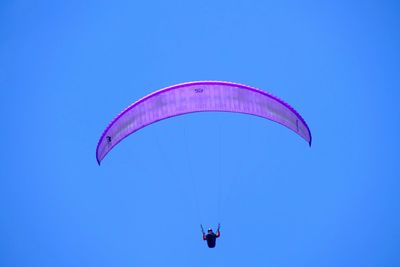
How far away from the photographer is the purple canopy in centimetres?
2036

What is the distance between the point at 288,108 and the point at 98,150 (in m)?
8.59

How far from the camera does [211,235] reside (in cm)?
2195

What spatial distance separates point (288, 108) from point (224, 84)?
292 centimetres

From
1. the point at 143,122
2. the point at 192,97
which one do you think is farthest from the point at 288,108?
the point at 143,122

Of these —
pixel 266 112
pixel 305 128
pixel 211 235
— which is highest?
pixel 266 112

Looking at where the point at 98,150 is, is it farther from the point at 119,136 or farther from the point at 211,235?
the point at 211,235

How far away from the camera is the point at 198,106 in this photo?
2166 cm

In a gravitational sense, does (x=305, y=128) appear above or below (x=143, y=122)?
below

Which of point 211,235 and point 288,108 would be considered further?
point 211,235

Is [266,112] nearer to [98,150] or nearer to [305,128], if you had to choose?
[305,128]

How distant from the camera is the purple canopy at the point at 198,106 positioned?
66.8 ft

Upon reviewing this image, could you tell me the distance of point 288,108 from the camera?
65.6 ft

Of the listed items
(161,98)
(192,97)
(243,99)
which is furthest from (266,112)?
(161,98)

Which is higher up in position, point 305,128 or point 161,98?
point 161,98
